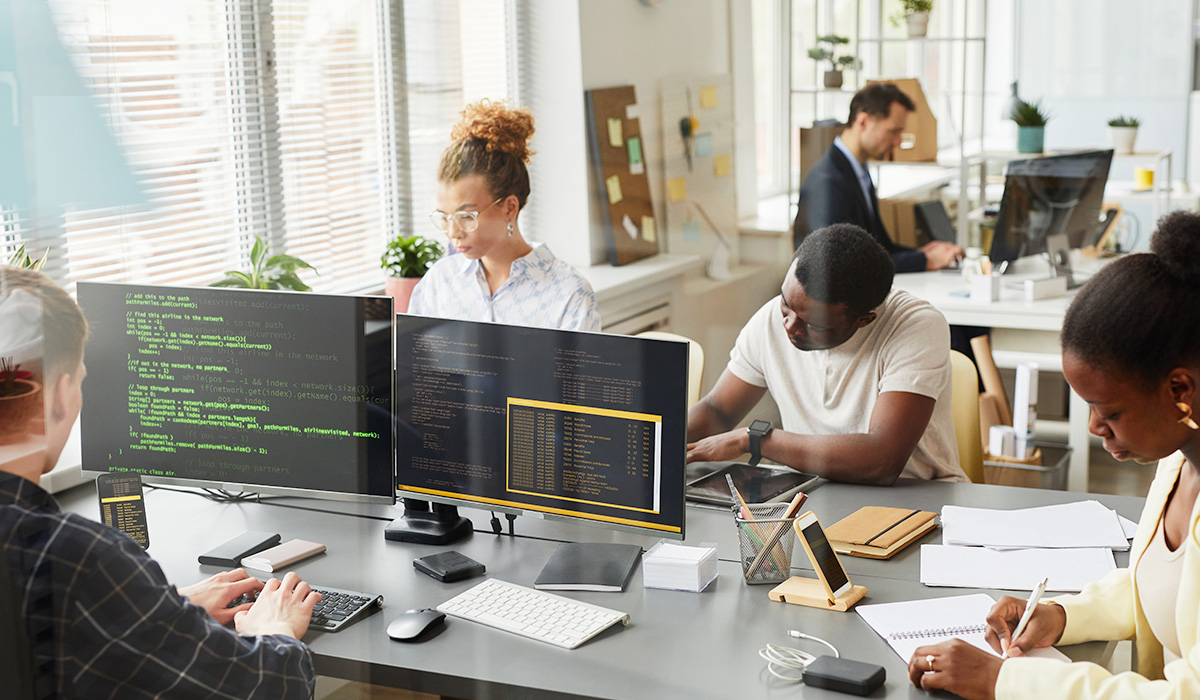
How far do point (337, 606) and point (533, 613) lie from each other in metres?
0.26

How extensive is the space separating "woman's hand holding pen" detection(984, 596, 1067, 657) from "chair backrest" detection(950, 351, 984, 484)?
0.84m

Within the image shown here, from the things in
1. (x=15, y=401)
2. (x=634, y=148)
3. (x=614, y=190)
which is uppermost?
(x=634, y=148)

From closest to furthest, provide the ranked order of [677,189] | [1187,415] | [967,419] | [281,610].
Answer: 1. [1187,415]
2. [281,610]
3. [967,419]
4. [677,189]

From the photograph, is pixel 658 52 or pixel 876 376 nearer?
pixel 876 376

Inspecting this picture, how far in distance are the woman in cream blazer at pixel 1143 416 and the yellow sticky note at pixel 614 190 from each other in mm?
1789

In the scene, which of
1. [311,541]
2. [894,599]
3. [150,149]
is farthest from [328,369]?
[894,599]

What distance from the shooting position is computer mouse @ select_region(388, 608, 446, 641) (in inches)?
53.1

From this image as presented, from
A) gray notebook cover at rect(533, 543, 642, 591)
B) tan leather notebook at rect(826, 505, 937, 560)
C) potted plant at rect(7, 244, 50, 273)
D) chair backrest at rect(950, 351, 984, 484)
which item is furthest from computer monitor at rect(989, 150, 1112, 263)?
potted plant at rect(7, 244, 50, 273)

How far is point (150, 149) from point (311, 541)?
61 centimetres

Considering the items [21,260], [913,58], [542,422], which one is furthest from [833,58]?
[21,260]

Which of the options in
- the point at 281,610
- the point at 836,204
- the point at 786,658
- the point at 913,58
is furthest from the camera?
the point at 836,204

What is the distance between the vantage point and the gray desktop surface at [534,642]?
4.14 ft

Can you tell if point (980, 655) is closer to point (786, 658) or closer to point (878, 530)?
point (786, 658)

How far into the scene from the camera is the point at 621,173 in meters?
2.90
